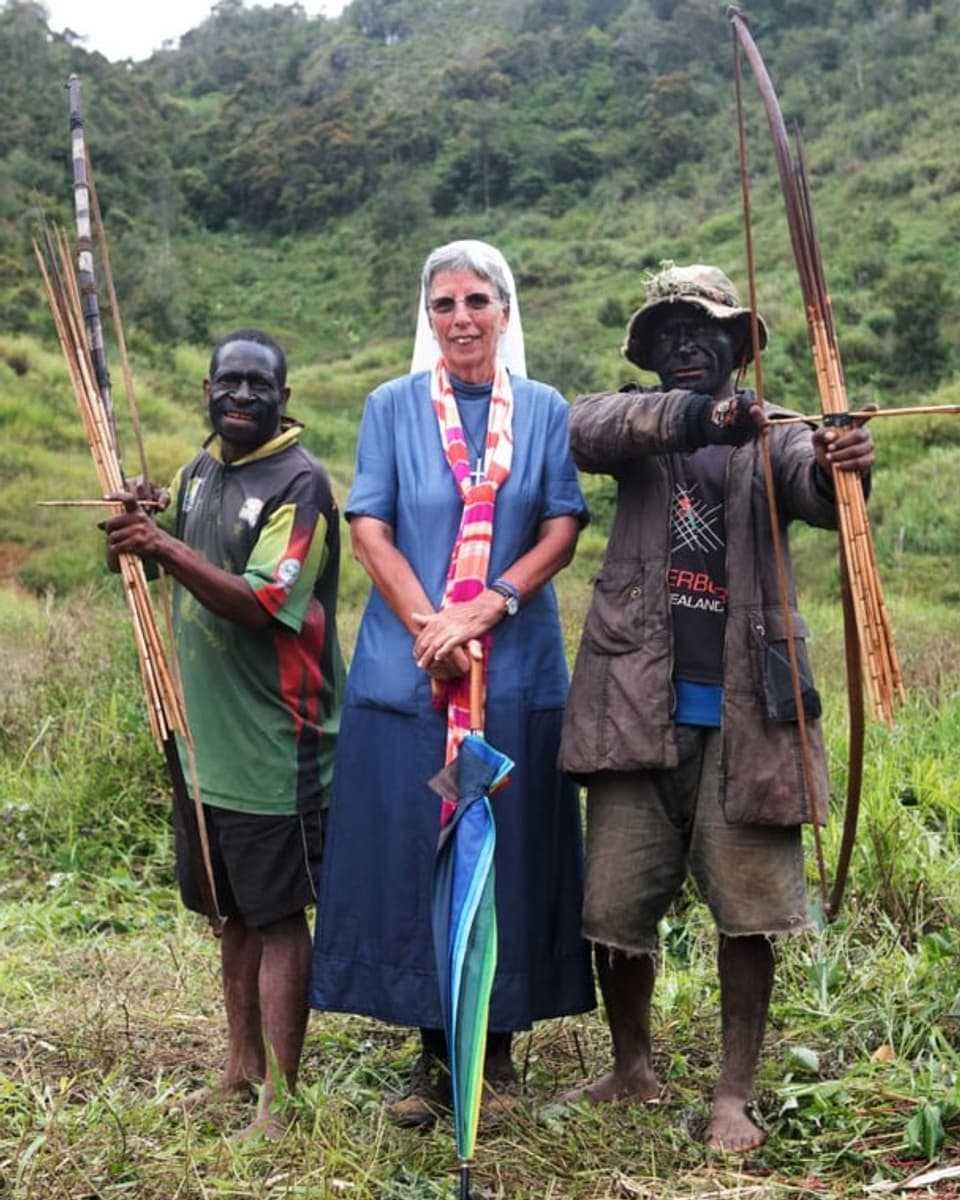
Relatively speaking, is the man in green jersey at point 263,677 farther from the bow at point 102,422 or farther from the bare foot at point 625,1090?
the bare foot at point 625,1090

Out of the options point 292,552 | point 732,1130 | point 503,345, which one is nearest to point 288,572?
point 292,552

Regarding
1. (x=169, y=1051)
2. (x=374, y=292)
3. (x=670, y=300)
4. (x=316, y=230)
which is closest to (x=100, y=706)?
(x=169, y=1051)

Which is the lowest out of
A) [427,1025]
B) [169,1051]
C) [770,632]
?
[169,1051]

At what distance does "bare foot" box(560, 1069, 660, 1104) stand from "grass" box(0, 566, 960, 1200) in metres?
0.05

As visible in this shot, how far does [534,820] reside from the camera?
3.15m

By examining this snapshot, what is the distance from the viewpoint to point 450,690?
3.06 m

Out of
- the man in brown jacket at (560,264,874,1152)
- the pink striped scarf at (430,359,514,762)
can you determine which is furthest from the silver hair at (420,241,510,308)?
the man in brown jacket at (560,264,874,1152)

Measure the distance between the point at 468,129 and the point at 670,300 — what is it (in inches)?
1870

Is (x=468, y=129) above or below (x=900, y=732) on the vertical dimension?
above

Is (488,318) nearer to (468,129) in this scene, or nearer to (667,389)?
(667,389)

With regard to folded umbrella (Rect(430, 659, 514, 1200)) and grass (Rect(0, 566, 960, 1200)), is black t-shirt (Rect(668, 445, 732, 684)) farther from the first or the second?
grass (Rect(0, 566, 960, 1200))

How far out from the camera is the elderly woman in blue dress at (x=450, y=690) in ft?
10.2

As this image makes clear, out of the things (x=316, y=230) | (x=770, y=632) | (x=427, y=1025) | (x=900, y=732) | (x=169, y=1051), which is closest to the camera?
(x=770, y=632)

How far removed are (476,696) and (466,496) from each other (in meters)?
0.43
